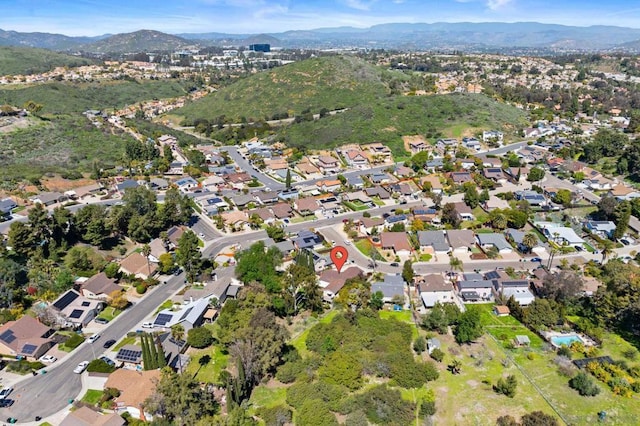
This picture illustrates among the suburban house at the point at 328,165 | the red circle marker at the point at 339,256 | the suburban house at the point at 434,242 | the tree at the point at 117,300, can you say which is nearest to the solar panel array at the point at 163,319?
the tree at the point at 117,300

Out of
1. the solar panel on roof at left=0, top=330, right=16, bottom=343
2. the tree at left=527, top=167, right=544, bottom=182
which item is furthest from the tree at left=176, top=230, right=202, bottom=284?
the tree at left=527, top=167, right=544, bottom=182

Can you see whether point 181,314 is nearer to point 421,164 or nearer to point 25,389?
point 25,389

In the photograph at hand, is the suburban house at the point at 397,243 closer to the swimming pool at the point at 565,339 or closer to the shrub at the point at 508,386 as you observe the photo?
the swimming pool at the point at 565,339

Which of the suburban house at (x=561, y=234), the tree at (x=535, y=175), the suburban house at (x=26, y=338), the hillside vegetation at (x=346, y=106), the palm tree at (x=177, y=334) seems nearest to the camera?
the suburban house at (x=26, y=338)

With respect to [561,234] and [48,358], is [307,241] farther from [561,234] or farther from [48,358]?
[561,234]

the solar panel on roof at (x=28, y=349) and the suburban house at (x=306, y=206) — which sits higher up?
the suburban house at (x=306, y=206)

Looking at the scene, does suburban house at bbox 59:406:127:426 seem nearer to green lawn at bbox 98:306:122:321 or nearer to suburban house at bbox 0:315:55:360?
suburban house at bbox 0:315:55:360

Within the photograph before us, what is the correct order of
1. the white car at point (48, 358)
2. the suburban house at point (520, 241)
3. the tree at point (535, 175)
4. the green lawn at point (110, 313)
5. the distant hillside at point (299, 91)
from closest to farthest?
the white car at point (48, 358) → the green lawn at point (110, 313) → the suburban house at point (520, 241) → the tree at point (535, 175) → the distant hillside at point (299, 91)

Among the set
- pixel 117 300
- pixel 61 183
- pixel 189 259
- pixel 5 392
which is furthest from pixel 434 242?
pixel 61 183
